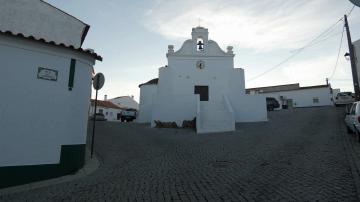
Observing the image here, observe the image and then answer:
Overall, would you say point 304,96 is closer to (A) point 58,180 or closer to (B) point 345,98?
(B) point 345,98

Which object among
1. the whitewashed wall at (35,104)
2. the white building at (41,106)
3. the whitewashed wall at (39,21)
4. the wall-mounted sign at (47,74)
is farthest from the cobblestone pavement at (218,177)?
the whitewashed wall at (39,21)

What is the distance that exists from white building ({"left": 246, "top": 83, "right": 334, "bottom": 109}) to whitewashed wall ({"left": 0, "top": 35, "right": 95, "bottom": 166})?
4628 cm

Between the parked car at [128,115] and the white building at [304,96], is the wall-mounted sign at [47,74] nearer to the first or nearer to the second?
the parked car at [128,115]

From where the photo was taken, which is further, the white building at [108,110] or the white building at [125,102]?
the white building at [125,102]

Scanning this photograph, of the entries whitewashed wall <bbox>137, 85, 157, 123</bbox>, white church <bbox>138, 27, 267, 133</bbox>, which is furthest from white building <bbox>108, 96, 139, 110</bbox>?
white church <bbox>138, 27, 267, 133</bbox>

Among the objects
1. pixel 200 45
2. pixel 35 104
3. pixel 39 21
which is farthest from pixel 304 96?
pixel 35 104

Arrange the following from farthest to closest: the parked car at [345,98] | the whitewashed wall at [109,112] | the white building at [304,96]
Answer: the whitewashed wall at [109,112] → the white building at [304,96] → the parked car at [345,98]

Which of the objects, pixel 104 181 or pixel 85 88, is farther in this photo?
pixel 85 88

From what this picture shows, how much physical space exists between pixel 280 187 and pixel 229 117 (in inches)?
567

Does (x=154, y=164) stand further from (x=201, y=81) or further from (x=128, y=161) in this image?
(x=201, y=81)

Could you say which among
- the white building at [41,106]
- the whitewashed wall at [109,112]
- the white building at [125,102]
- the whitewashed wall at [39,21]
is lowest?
the white building at [41,106]

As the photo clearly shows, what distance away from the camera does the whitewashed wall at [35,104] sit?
6.51m

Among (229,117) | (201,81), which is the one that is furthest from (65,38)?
(201,81)

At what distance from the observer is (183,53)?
84.6 feet
